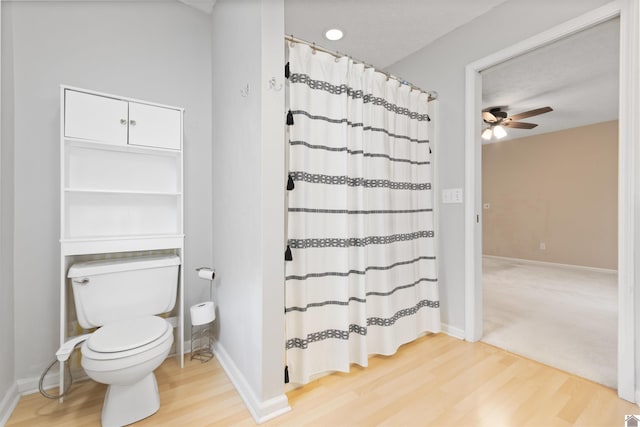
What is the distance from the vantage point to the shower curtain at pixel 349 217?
155cm

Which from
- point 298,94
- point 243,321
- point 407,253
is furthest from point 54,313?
point 407,253

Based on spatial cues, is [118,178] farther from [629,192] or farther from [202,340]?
[629,192]

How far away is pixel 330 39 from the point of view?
8.05 ft

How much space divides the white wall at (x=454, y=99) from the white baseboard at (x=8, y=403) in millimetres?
2793

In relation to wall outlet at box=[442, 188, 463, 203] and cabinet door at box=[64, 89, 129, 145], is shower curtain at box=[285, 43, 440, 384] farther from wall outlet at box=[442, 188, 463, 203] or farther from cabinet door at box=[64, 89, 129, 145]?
cabinet door at box=[64, 89, 129, 145]

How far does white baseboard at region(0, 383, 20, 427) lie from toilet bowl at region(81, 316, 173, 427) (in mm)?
485

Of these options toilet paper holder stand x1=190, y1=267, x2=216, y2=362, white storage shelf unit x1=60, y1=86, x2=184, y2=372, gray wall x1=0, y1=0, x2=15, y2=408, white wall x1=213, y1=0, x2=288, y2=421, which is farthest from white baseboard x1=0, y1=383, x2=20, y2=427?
white wall x1=213, y1=0, x2=288, y2=421

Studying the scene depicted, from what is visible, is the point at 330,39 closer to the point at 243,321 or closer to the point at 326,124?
the point at 326,124

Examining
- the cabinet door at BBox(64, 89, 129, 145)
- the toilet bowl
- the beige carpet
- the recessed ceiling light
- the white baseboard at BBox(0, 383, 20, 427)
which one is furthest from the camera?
the recessed ceiling light

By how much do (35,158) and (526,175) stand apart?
692 cm

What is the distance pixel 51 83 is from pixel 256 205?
149 centimetres

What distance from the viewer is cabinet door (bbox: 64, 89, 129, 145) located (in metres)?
1.52

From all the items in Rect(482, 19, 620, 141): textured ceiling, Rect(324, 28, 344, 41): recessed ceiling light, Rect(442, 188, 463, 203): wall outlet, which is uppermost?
Rect(324, 28, 344, 41): recessed ceiling light

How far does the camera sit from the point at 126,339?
4.33 feet
